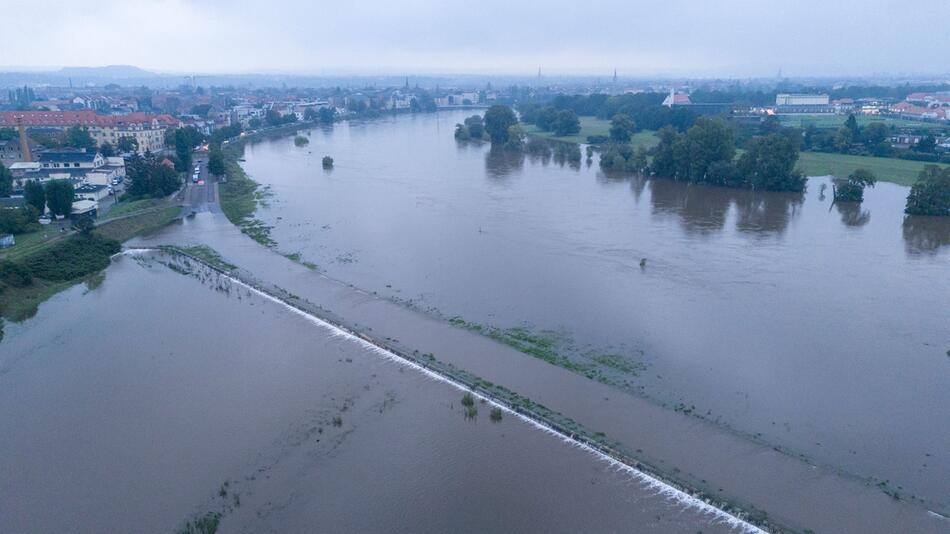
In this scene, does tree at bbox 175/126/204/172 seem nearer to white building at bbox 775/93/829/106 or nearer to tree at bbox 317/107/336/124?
tree at bbox 317/107/336/124

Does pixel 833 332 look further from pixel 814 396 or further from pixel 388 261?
pixel 388 261

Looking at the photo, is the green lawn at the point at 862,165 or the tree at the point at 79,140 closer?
the green lawn at the point at 862,165

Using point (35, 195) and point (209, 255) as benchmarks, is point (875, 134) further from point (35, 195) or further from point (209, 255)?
point (35, 195)

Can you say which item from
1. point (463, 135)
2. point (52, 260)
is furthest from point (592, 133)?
point (52, 260)

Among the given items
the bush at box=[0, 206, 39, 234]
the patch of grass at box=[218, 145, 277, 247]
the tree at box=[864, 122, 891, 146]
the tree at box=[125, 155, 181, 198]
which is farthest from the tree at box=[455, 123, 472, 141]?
the bush at box=[0, 206, 39, 234]

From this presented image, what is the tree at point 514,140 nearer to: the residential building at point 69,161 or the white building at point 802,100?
the residential building at point 69,161

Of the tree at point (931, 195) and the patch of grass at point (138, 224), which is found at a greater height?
the tree at point (931, 195)

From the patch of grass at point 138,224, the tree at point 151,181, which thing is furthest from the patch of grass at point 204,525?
the tree at point 151,181
